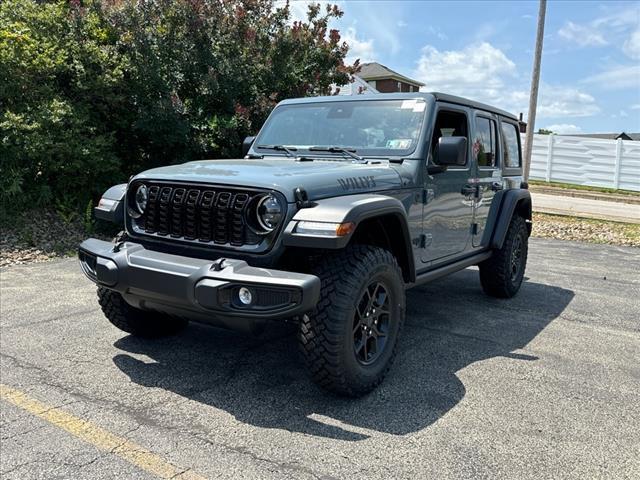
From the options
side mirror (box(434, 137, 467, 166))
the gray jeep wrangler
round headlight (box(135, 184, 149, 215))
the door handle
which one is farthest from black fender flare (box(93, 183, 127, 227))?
the door handle

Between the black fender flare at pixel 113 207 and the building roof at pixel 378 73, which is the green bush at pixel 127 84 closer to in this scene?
the black fender flare at pixel 113 207

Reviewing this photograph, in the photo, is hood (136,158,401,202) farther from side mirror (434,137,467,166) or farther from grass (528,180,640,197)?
grass (528,180,640,197)

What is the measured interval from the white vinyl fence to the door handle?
17160mm

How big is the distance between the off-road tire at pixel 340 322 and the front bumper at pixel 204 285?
0.23 meters

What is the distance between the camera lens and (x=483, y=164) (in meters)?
5.15

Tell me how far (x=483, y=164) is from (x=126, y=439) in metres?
3.85

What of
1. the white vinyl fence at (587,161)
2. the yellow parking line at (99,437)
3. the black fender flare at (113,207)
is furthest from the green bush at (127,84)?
the white vinyl fence at (587,161)

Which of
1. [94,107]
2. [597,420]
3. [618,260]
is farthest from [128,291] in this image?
[618,260]

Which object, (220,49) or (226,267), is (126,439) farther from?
(220,49)

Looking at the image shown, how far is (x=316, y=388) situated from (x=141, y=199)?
169 centimetres

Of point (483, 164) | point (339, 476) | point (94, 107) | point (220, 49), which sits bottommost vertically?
point (339, 476)

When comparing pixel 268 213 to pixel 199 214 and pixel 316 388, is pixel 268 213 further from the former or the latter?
pixel 316 388

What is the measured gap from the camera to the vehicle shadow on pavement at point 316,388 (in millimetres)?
3078

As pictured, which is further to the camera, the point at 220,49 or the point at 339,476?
the point at 220,49
